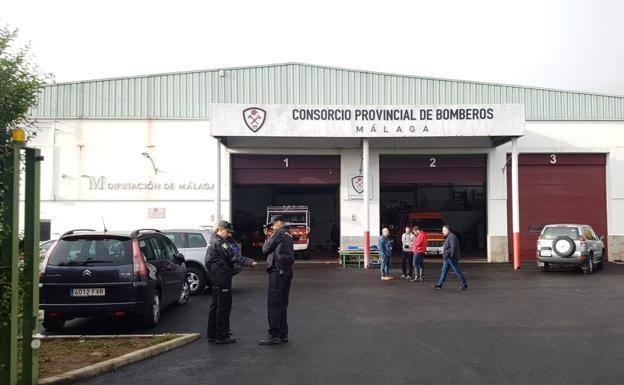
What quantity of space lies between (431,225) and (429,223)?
17 centimetres

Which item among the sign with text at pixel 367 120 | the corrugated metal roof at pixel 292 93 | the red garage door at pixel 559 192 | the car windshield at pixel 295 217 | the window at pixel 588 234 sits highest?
the corrugated metal roof at pixel 292 93

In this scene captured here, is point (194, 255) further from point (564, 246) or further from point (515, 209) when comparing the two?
point (515, 209)

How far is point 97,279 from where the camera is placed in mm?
8336

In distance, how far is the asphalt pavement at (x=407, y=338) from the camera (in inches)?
244

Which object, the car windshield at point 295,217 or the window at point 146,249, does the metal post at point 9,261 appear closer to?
the window at point 146,249

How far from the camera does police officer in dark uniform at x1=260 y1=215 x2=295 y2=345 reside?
7.75m

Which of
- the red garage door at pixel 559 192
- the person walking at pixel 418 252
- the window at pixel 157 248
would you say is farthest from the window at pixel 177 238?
the red garage door at pixel 559 192

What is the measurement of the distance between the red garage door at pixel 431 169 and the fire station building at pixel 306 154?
0.15ft

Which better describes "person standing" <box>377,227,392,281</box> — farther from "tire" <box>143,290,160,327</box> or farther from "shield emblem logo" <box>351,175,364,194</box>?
"tire" <box>143,290,160,327</box>

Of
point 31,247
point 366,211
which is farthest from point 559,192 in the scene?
point 31,247

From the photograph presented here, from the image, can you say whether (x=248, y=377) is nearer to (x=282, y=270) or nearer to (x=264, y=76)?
(x=282, y=270)

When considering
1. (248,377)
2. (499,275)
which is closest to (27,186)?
(248,377)

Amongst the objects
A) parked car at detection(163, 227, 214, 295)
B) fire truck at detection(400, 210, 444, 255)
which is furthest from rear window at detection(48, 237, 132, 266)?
fire truck at detection(400, 210, 444, 255)

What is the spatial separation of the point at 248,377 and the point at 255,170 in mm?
18014
